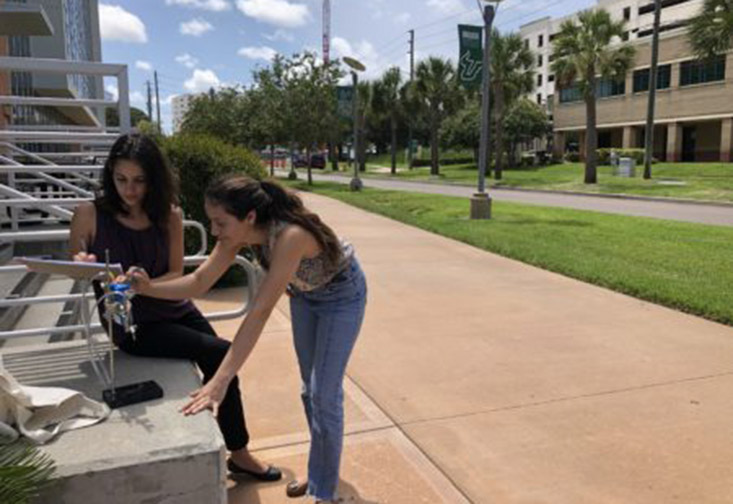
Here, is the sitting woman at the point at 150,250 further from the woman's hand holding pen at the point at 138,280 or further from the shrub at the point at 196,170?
the shrub at the point at 196,170

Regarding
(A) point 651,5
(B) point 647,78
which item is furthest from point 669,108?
(A) point 651,5

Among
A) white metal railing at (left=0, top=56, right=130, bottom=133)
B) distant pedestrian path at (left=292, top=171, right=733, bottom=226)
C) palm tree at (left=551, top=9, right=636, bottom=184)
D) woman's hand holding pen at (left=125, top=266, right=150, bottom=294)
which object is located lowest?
distant pedestrian path at (left=292, top=171, right=733, bottom=226)

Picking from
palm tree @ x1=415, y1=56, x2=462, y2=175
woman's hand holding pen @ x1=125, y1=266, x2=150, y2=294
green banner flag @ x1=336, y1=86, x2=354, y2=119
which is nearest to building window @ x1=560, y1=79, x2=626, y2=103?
palm tree @ x1=415, y1=56, x2=462, y2=175

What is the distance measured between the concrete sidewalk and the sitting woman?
388 mm

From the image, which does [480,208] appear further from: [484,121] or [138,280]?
[138,280]

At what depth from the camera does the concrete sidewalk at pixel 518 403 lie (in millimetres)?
3293

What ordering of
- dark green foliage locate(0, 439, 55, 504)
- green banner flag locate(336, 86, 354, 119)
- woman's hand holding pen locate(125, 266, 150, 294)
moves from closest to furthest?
dark green foliage locate(0, 439, 55, 504) < woman's hand holding pen locate(125, 266, 150, 294) < green banner flag locate(336, 86, 354, 119)

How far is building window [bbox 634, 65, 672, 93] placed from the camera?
149ft

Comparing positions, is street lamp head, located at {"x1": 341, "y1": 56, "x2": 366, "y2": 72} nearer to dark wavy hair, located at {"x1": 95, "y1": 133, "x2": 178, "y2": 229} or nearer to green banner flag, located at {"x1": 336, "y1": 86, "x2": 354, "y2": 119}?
green banner flag, located at {"x1": 336, "y1": 86, "x2": 354, "y2": 119}

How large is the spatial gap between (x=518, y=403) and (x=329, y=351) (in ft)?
6.06

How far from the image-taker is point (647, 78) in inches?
1852

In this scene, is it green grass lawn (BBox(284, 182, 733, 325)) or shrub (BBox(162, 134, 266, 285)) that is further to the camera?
shrub (BBox(162, 134, 266, 285))

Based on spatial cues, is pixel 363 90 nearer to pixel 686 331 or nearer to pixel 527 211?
pixel 527 211

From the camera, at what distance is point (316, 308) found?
2.93 metres
